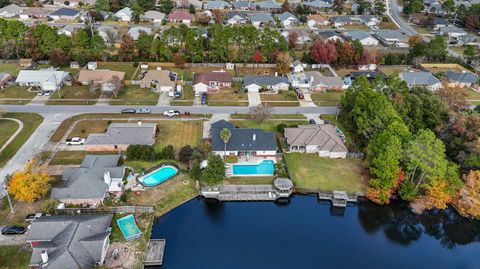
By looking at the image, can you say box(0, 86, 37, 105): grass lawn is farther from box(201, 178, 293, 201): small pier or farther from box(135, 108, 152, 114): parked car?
box(201, 178, 293, 201): small pier

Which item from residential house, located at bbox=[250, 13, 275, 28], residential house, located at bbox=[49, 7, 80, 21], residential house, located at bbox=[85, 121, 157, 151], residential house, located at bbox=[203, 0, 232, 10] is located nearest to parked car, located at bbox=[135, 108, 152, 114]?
residential house, located at bbox=[85, 121, 157, 151]

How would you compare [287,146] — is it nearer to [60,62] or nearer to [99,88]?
[99,88]

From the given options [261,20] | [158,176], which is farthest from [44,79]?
[261,20]

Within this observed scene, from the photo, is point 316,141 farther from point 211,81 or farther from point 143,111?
point 143,111

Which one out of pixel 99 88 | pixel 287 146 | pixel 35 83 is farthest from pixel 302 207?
pixel 35 83

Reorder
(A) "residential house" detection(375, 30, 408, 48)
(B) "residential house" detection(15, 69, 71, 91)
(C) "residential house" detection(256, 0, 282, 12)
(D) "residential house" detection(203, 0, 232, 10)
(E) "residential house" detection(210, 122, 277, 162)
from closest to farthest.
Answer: (E) "residential house" detection(210, 122, 277, 162)
(B) "residential house" detection(15, 69, 71, 91)
(A) "residential house" detection(375, 30, 408, 48)
(D) "residential house" detection(203, 0, 232, 10)
(C) "residential house" detection(256, 0, 282, 12)

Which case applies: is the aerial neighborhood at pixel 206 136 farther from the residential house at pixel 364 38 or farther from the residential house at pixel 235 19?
the residential house at pixel 235 19
